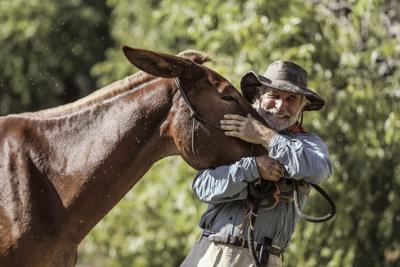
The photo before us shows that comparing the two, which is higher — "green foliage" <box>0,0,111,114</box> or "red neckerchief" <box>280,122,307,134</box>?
"red neckerchief" <box>280,122,307,134</box>

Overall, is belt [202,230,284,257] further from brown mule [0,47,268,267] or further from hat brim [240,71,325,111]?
hat brim [240,71,325,111]

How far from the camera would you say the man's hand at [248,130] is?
426cm

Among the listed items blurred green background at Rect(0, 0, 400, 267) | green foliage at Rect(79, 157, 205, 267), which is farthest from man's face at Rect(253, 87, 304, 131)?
green foliage at Rect(79, 157, 205, 267)

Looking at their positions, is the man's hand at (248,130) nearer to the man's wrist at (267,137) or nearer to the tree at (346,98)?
the man's wrist at (267,137)

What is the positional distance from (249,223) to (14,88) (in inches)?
450

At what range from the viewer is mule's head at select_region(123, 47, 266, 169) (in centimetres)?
436

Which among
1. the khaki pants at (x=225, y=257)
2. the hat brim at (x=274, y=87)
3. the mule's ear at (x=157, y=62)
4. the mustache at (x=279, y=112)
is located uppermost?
the mule's ear at (x=157, y=62)

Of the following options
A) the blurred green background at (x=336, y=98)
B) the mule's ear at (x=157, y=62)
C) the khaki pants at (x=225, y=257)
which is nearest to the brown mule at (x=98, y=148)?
the mule's ear at (x=157, y=62)

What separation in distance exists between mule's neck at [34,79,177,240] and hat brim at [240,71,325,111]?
0.41 metres

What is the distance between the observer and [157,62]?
432 cm

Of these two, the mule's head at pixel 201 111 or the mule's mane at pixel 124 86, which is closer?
the mule's head at pixel 201 111

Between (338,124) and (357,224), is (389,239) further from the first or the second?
(338,124)

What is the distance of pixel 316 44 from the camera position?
23.6 feet

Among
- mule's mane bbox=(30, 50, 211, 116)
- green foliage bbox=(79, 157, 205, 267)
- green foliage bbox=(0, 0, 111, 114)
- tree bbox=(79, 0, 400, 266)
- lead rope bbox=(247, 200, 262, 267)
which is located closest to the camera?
lead rope bbox=(247, 200, 262, 267)
